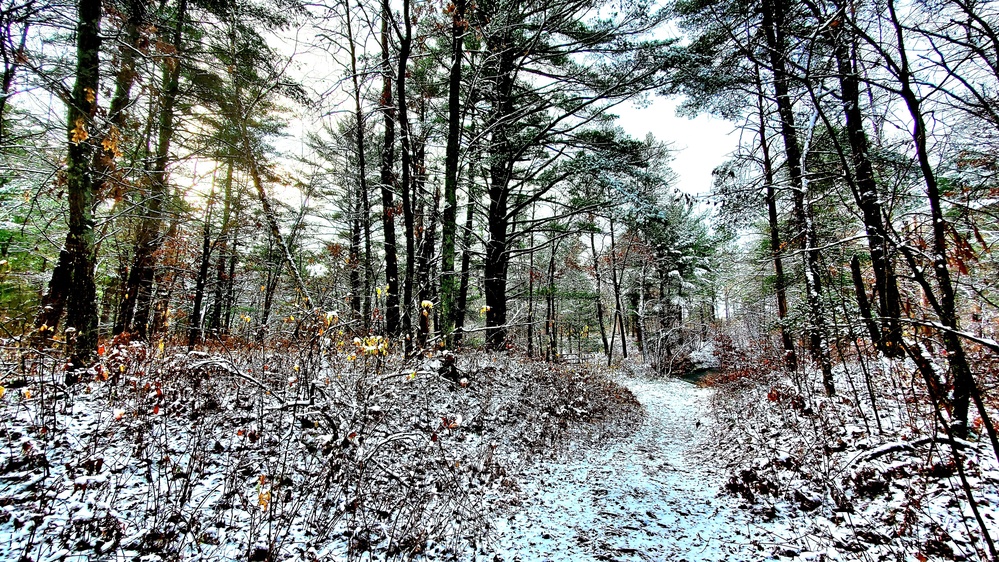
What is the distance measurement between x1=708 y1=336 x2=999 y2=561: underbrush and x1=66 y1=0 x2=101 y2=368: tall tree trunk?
25.6ft

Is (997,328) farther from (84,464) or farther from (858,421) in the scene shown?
(84,464)

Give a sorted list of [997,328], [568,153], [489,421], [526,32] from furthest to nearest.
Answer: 1. [568,153]
2. [526,32]
3. [997,328]
4. [489,421]

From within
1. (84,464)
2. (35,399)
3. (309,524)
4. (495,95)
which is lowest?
(309,524)

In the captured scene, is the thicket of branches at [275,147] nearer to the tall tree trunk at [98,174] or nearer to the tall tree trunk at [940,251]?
the tall tree trunk at [98,174]

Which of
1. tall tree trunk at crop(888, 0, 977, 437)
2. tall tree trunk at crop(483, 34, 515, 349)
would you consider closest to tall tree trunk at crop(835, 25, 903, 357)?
tall tree trunk at crop(888, 0, 977, 437)

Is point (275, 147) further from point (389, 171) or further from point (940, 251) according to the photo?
point (940, 251)

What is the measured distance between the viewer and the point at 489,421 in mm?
6379

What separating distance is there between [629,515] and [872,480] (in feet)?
8.21

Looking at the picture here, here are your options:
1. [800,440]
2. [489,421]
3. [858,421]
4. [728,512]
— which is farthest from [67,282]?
[858,421]

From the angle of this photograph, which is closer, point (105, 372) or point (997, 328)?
point (105, 372)

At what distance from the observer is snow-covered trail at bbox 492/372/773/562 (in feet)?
12.1

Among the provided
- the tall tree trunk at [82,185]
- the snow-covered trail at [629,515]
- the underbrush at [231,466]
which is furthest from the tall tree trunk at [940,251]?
the tall tree trunk at [82,185]

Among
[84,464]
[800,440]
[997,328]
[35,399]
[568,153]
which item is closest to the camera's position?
[84,464]

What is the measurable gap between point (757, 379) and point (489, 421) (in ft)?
26.4
